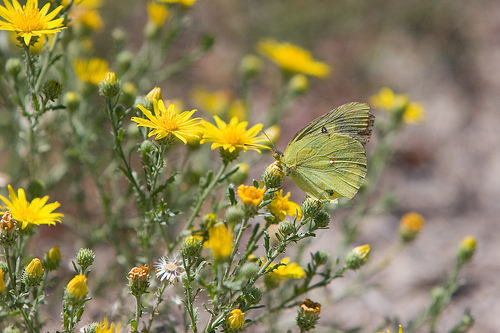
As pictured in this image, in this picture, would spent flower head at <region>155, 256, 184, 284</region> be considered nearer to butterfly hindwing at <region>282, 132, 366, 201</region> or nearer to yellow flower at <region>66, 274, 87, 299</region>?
yellow flower at <region>66, 274, 87, 299</region>

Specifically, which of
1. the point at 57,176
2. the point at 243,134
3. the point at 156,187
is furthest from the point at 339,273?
the point at 57,176

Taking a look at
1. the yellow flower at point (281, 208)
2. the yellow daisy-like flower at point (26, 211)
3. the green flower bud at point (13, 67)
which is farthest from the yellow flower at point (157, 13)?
the yellow flower at point (281, 208)

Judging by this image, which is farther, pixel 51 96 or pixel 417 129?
pixel 417 129

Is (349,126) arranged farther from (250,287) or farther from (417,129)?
(417,129)

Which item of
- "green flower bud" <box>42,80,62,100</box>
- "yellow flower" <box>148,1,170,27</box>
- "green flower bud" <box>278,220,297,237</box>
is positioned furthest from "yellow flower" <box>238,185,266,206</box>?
"yellow flower" <box>148,1,170,27</box>

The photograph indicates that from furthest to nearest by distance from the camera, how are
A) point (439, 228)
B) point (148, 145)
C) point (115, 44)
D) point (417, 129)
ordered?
point (417, 129)
point (439, 228)
point (115, 44)
point (148, 145)

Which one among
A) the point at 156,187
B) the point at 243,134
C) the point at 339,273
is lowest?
the point at 339,273
